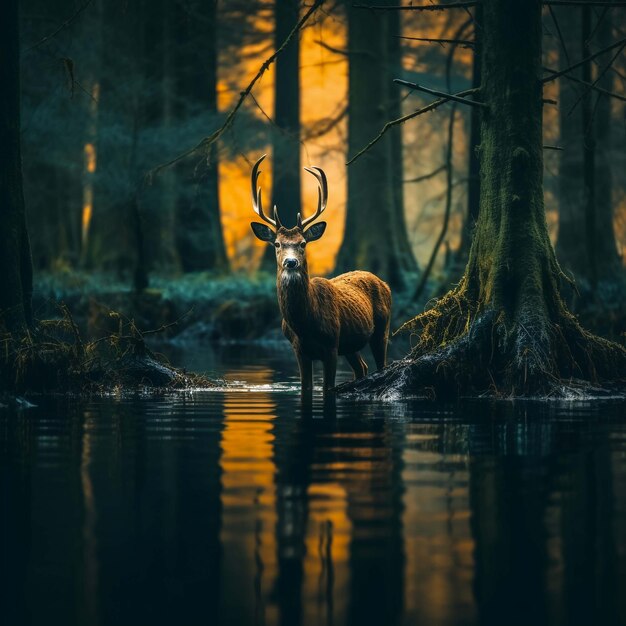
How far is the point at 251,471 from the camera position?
838 centimetres

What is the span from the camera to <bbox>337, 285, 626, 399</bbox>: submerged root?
14.3m

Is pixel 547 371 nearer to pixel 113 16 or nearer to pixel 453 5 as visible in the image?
pixel 453 5

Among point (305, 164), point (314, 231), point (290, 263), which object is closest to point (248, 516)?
point (290, 263)

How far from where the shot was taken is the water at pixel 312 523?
521cm

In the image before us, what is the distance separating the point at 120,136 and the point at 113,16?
535 cm

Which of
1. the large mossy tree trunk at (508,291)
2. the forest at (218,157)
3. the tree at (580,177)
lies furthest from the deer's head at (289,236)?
the tree at (580,177)

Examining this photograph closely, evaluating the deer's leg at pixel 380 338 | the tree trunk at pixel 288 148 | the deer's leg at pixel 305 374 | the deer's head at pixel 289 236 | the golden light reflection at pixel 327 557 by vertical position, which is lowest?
the golden light reflection at pixel 327 557

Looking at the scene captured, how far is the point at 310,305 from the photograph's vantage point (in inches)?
619

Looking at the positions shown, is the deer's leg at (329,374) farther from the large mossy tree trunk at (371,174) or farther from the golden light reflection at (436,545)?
the large mossy tree trunk at (371,174)

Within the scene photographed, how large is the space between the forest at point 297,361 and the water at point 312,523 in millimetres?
24

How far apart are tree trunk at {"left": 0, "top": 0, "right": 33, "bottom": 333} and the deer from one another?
2602 millimetres

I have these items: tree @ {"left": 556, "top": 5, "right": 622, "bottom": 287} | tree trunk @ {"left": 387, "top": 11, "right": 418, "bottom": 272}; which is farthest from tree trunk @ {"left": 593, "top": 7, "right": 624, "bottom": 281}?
tree trunk @ {"left": 387, "top": 11, "right": 418, "bottom": 272}

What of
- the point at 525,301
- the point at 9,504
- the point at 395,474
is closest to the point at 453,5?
the point at 525,301

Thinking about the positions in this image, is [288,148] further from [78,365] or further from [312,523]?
[312,523]
